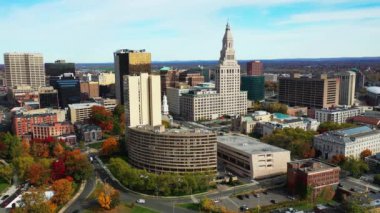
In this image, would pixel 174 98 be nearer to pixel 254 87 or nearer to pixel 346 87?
A: pixel 254 87

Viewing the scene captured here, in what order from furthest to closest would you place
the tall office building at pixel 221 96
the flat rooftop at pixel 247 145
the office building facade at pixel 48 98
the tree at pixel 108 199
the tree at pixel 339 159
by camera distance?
the office building facade at pixel 48 98, the tall office building at pixel 221 96, the tree at pixel 339 159, the flat rooftop at pixel 247 145, the tree at pixel 108 199

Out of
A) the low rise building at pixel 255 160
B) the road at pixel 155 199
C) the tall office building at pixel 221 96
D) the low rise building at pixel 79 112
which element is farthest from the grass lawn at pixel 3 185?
the tall office building at pixel 221 96

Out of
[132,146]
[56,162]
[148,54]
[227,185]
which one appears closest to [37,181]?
[56,162]

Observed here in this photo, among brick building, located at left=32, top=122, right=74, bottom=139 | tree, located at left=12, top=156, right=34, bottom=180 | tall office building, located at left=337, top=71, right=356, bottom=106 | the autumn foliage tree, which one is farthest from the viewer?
tall office building, located at left=337, top=71, right=356, bottom=106

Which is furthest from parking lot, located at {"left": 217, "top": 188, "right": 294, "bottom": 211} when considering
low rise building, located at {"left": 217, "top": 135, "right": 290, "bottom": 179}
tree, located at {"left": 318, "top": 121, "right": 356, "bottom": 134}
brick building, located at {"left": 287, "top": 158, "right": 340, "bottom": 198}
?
tree, located at {"left": 318, "top": 121, "right": 356, "bottom": 134}

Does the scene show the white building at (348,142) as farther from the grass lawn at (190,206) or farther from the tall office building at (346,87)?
the tall office building at (346,87)

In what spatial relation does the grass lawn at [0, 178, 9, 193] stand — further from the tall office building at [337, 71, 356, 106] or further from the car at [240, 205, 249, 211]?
the tall office building at [337, 71, 356, 106]
